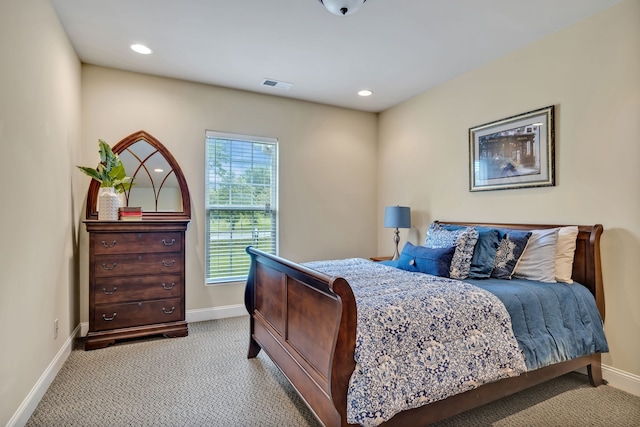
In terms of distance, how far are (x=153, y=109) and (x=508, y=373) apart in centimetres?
387

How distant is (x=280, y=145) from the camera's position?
13.6 feet

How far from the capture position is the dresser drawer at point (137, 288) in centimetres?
297

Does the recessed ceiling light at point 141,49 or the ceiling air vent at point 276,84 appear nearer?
the recessed ceiling light at point 141,49

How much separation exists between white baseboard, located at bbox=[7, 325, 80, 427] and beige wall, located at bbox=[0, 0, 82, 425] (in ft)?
0.13

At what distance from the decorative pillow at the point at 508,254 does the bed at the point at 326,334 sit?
0.92 feet

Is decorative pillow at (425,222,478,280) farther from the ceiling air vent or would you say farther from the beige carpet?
the ceiling air vent

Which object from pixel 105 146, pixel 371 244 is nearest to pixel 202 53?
pixel 105 146

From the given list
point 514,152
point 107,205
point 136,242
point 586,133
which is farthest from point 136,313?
point 586,133

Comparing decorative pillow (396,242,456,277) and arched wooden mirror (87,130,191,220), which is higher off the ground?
arched wooden mirror (87,130,191,220)

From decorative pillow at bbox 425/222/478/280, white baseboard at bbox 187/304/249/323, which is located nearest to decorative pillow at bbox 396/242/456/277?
decorative pillow at bbox 425/222/478/280

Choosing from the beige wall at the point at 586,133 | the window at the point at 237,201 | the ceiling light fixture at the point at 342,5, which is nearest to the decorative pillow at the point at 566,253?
the beige wall at the point at 586,133

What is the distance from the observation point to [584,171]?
2.50 metres

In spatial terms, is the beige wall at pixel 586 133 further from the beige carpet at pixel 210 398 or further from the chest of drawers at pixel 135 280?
the chest of drawers at pixel 135 280

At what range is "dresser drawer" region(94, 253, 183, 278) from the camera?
2977 millimetres
